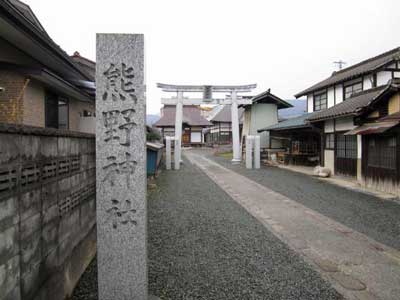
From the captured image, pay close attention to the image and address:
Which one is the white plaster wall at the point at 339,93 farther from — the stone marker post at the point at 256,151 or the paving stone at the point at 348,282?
the paving stone at the point at 348,282

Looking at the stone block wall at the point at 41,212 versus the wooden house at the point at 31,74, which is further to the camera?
the wooden house at the point at 31,74

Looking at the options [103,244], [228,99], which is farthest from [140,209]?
[228,99]

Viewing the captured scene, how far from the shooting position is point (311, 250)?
4.32m

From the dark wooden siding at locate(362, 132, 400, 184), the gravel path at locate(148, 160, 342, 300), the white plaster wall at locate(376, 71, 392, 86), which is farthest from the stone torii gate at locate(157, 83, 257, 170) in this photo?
the gravel path at locate(148, 160, 342, 300)

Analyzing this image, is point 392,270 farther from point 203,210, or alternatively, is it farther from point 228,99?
point 228,99

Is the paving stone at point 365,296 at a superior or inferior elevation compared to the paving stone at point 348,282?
inferior

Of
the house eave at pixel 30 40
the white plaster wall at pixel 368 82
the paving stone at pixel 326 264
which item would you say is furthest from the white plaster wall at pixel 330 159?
the house eave at pixel 30 40

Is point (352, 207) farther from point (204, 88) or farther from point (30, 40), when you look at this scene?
point (204, 88)

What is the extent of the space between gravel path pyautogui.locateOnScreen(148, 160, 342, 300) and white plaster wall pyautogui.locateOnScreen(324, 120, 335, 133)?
→ 836cm

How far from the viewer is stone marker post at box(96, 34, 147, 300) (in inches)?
108

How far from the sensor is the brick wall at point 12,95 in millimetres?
5668

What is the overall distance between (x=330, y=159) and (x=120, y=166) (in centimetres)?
1244

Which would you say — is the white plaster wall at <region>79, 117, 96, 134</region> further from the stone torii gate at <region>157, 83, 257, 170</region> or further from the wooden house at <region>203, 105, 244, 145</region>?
the wooden house at <region>203, 105, 244, 145</region>

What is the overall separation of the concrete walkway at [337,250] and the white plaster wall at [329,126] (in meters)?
6.65
